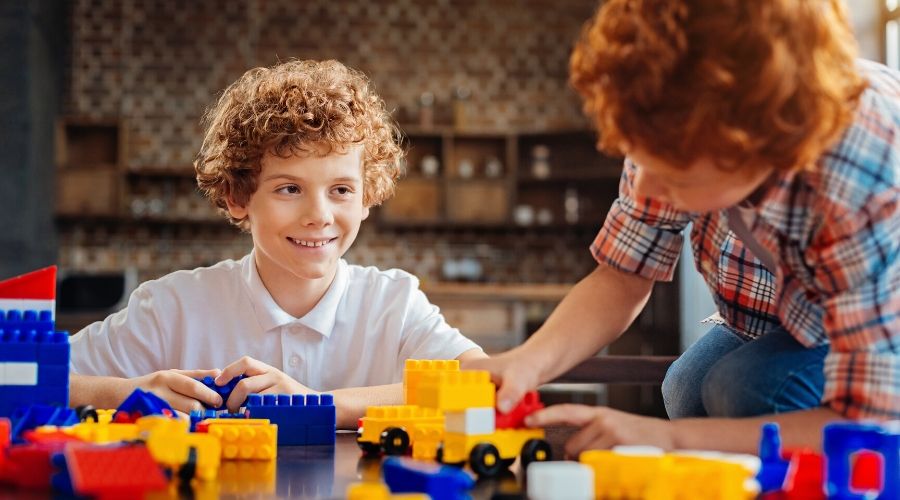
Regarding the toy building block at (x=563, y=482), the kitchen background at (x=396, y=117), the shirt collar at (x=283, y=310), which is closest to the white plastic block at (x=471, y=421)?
Result: the toy building block at (x=563, y=482)

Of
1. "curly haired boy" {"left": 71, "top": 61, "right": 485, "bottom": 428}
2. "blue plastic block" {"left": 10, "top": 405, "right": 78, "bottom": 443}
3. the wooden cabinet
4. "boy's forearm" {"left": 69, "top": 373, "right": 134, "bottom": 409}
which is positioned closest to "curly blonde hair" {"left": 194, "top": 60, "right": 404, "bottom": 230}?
"curly haired boy" {"left": 71, "top": 61, "right": 485, "bottom": 428}

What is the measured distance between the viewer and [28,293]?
3.72 ft

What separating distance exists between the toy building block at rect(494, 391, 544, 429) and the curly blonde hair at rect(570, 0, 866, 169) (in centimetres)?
29

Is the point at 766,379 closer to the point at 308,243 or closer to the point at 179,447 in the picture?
the point at 179,447

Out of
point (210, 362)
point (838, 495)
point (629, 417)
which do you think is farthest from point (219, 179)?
point (838, 495)

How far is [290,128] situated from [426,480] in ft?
3.47

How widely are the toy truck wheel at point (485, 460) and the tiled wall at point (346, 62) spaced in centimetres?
550

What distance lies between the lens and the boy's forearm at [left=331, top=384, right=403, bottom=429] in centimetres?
144

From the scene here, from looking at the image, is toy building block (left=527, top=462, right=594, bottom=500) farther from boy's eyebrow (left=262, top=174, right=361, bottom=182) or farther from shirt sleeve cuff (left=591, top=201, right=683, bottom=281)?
boy's eyebrow (left=262, top=174, right=361, bottom=182)

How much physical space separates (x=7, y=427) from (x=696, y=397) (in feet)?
2.93

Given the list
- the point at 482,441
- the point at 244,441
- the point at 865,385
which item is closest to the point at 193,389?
the point at 244,441

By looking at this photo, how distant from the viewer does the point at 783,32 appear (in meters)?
0.90

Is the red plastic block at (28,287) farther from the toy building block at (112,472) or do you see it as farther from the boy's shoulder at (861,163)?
the boy's shoulder at (861,163)

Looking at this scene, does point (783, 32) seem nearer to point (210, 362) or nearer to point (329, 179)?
point (329, 179)
